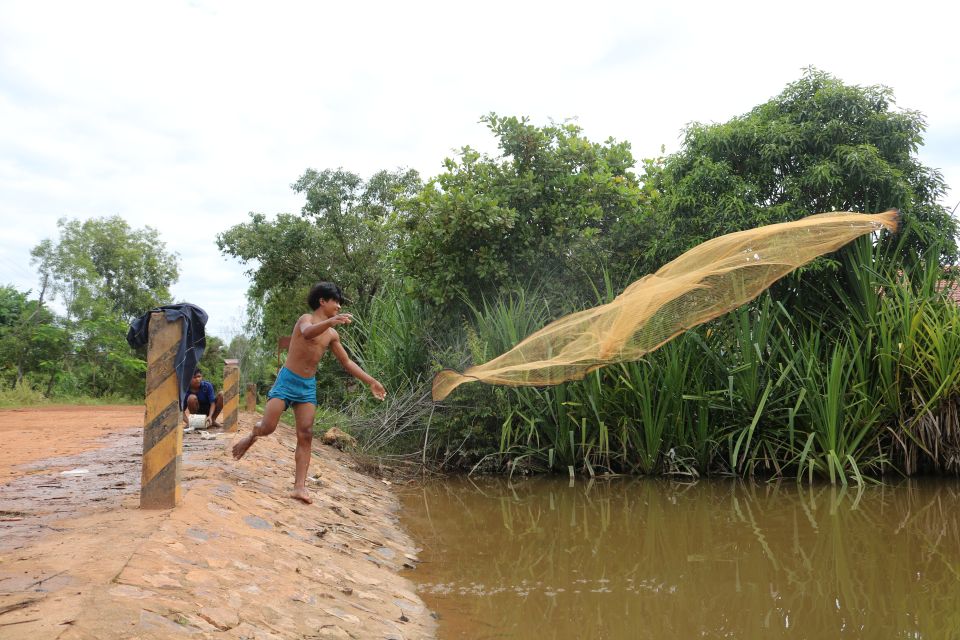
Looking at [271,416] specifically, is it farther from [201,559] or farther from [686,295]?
[686,295]

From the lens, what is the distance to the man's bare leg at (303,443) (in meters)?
5.13

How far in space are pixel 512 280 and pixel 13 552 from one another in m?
7.60

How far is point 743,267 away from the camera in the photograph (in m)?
5.72

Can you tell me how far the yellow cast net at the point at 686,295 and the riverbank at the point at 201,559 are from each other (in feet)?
5.61

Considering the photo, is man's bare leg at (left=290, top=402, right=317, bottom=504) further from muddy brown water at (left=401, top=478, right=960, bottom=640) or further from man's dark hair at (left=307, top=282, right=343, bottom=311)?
muddy brown water at (left=401, top=478, right=960, bottom=640)

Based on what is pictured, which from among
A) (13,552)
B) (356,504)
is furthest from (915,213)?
(13,552)

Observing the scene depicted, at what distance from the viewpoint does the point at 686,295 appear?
569 cm

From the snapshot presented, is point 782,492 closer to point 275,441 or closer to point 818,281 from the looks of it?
point 818,281

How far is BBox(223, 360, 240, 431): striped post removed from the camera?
8703mm

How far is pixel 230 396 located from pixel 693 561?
610 centimetres

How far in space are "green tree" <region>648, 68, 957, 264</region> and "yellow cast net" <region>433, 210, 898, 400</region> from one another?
241cm

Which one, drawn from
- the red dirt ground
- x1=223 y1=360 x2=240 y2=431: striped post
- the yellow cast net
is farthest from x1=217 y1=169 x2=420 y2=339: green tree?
the yellow cast net

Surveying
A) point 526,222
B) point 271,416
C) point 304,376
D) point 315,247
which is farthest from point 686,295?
point 315,247

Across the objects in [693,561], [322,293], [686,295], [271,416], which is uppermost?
[686,295]
